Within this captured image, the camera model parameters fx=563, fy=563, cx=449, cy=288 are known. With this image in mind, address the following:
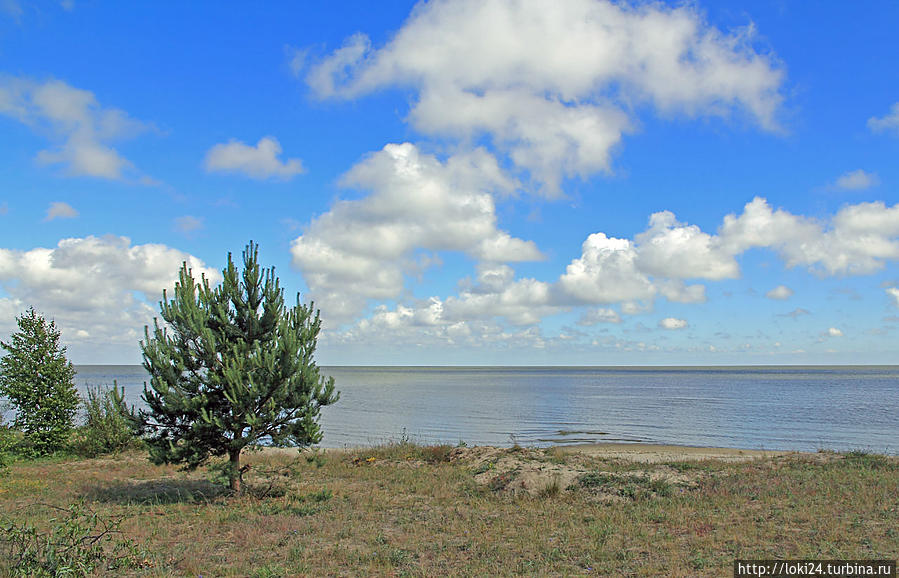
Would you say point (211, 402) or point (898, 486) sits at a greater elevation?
point (211, 402)

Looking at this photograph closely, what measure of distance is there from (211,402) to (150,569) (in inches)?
222

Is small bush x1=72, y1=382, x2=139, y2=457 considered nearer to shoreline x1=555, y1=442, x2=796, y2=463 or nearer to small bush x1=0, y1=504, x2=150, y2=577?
small bush x1=0, y1=504, x2=150, y2=577

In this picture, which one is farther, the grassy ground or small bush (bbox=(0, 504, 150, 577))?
the grassy ground

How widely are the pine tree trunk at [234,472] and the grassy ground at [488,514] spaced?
0.69 metres

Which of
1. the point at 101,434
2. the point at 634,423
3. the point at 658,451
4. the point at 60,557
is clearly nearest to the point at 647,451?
the point at 658,451

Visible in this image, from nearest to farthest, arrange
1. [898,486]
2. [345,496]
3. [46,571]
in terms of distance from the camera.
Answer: [46,571] < [898,486] < [345,496]

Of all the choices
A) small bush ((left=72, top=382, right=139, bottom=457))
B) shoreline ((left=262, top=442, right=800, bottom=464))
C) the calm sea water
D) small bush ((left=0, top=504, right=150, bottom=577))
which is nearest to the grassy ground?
small bush ((left=0, top=504, right=150, bottom=577))

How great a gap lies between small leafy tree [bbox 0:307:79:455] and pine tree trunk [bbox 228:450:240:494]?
41.8 feet

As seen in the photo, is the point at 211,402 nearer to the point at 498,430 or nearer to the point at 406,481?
the point at 406,481

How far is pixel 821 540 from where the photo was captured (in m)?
10.1

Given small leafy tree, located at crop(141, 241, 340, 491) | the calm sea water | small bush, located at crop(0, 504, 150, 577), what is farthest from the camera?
the calm sea water

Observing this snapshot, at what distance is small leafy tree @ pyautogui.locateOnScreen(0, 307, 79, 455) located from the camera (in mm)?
22828

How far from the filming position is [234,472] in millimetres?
15234

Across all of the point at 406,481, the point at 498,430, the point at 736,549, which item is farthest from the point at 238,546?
the point at 498,430
